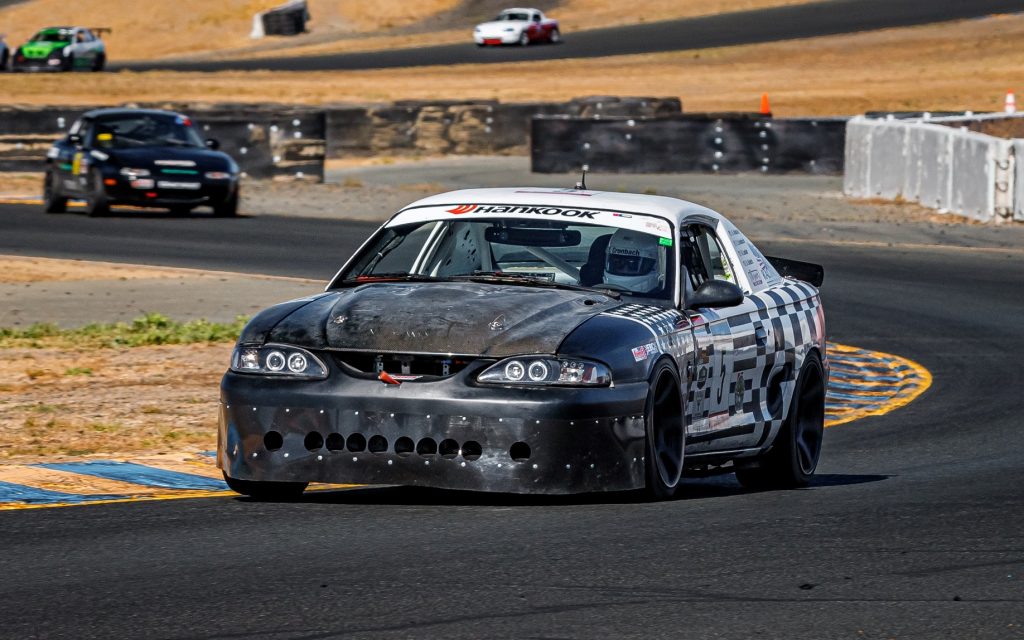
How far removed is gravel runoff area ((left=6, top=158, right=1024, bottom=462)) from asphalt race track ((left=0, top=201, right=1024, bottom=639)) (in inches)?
105

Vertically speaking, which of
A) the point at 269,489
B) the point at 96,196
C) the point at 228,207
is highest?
the point at 269,489

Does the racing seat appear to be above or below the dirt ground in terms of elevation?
above

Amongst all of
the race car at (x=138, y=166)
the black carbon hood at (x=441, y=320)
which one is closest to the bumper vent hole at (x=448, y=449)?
the black carbon hood at (x=441, y=320)

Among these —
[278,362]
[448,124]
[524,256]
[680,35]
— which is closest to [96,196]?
[448,124]

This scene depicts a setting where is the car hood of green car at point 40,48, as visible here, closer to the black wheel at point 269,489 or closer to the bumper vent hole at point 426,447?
the black wheel at point 269,489

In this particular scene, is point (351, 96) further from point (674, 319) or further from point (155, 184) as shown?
point (674, 319)

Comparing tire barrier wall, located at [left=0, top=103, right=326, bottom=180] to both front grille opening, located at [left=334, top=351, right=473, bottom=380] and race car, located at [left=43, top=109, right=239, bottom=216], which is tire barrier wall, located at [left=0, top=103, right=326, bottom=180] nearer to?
race car, located at [left=43, top=109, right=239, bottom=216]

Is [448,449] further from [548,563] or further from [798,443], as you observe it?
[798,443]

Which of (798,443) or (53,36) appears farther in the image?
(53,36)

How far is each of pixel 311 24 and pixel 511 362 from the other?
267 ft

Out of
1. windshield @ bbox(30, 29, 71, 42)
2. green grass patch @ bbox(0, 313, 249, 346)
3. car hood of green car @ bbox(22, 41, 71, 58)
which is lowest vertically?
green grass patch @ bbox(0, 313, 249, 346)

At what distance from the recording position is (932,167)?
29.7m

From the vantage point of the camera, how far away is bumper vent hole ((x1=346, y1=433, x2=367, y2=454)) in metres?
7.86

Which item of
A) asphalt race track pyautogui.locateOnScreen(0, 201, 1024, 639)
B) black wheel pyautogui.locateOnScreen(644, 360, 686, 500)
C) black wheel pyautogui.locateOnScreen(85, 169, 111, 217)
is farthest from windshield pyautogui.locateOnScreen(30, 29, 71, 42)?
black wheel pyautogui.locateOnScreen(644, 360, 686, 500)
